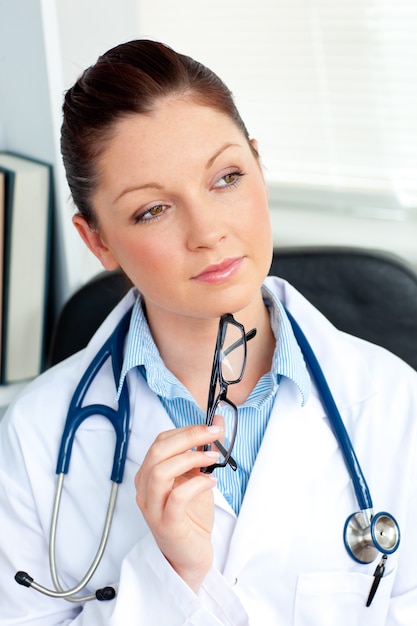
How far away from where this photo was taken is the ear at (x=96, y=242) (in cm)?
132

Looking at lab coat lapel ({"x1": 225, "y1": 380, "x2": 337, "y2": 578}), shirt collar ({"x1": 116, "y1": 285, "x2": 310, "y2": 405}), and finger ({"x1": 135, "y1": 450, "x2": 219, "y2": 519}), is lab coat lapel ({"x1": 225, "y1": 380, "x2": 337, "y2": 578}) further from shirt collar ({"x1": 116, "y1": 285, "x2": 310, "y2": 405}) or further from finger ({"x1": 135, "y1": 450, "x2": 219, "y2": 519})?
finger ({"x1": 135, "y1": 450, "x2": 219, "y2": 519})

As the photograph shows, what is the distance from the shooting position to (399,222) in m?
1.87

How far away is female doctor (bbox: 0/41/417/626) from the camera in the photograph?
Result: 1166 millimetres

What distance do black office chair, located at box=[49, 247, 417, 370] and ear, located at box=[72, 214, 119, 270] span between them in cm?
28

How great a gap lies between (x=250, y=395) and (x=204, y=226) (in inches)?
11.3

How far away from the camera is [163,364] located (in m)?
1.34

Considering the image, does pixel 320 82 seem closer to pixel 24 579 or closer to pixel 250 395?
pixel 250 395

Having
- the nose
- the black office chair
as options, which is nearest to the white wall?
the black office chair

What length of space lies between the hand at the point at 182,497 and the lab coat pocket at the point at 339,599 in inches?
6.6

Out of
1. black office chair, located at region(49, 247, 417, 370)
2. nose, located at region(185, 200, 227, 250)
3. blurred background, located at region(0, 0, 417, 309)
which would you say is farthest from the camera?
blurred background, located at region(0, 0, 417, 309)

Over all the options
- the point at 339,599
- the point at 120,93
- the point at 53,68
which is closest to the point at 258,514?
the point at 339,599

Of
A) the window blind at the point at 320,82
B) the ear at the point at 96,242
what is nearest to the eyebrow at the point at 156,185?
the ear at the point at 96,242

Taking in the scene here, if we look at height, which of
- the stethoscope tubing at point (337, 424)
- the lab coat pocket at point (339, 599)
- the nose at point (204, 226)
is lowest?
the lab coat pocket at point (339, 599)

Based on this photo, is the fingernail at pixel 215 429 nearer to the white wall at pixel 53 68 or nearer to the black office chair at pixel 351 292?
the black office chair at pixel 351 292
